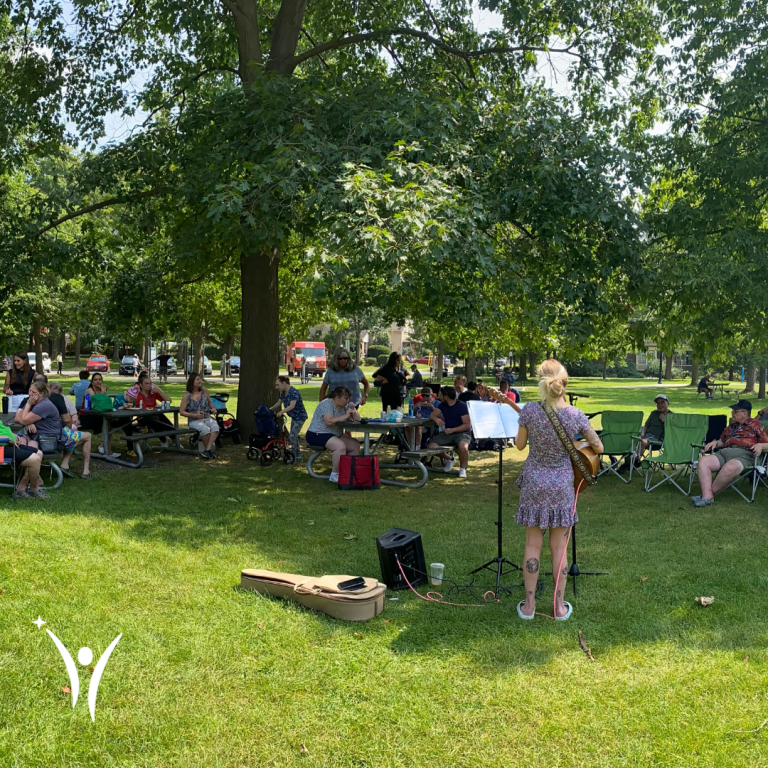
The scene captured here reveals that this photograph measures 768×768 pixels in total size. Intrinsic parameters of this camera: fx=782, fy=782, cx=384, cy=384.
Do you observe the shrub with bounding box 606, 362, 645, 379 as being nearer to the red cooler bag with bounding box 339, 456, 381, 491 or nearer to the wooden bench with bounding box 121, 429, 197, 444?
the wooden bench with bounding box 121, 429, 197, 444

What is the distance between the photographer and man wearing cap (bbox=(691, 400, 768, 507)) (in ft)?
30.9

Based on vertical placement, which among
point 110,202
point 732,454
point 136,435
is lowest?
point 136,435

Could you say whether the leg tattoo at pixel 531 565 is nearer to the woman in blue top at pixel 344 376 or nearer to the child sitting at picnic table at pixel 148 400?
the woman in blue top at pixel 344 376

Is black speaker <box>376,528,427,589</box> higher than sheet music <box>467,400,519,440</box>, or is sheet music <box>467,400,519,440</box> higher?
sheet music <box>467,400,519,440</box>

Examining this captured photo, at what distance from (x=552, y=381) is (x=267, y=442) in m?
7.28

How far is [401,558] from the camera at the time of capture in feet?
19.1

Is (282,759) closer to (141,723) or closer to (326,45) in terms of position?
(141,723)

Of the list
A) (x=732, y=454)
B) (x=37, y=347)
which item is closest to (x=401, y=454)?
(x=732, y=454)

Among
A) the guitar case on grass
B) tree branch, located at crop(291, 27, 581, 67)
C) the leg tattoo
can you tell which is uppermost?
tree branch, located at crop(291, 27, 581, 67)

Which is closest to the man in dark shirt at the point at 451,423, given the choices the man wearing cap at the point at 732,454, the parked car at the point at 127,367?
the man wearing cap at the point at 732,454

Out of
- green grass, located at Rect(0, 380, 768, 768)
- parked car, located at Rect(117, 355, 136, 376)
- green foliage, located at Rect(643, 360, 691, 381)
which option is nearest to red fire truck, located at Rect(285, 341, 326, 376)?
parked car, located at Rect(117, 355, 136, 376)

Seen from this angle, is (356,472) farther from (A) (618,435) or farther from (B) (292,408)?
→ (A) (618,435)

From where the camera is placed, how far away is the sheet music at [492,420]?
579cm

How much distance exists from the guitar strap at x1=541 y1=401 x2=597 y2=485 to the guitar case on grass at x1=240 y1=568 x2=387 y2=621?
1535mm
